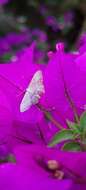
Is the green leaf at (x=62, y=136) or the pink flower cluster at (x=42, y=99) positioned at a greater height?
the pink flower cluster at (x=42, y=99)

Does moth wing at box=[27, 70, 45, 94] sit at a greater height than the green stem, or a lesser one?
greater

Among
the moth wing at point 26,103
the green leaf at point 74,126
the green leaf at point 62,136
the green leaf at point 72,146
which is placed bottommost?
the green leaf at point 72,146

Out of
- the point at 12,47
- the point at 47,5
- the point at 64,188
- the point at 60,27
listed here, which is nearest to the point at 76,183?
the point at 64,188

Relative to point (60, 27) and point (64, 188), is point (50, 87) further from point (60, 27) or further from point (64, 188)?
point (60, 27)

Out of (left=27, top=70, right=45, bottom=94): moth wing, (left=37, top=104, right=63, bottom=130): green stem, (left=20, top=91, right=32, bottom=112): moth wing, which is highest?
(left=27, top=70, right=45, bottom=94): moth wing
